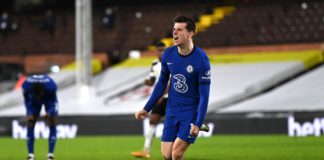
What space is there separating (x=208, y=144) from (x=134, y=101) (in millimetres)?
11404

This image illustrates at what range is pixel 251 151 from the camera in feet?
60.3

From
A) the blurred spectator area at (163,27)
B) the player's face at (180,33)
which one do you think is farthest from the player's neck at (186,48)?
the blurred spectator area at (163,27)

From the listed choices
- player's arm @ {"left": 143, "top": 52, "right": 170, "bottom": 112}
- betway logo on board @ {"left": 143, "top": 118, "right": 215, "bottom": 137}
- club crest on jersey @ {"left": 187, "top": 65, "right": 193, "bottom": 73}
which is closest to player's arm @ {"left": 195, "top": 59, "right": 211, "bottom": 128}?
club crest on jersey @ {"left": 187, "top": 65, "right": 193, "bottom": 73}

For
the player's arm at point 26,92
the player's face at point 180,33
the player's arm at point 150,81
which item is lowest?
the player's arm at point 26,92

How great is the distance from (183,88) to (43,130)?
1878 cm

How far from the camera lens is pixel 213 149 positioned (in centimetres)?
1952

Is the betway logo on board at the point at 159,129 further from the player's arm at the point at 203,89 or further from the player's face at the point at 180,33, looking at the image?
the player's face at the point at 180,33

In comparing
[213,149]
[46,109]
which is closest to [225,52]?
[213,149]

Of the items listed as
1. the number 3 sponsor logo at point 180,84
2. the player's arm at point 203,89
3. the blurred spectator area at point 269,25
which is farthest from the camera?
the blurred spectator area at point 269,25

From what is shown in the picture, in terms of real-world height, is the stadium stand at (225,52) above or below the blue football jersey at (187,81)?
below

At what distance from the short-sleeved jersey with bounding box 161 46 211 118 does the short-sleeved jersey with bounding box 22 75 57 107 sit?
672 centimetres

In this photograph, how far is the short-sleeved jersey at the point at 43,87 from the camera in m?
16.8

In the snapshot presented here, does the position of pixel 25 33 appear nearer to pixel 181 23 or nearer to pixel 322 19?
pixel 322 19

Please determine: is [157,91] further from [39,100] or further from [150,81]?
[39,100]
